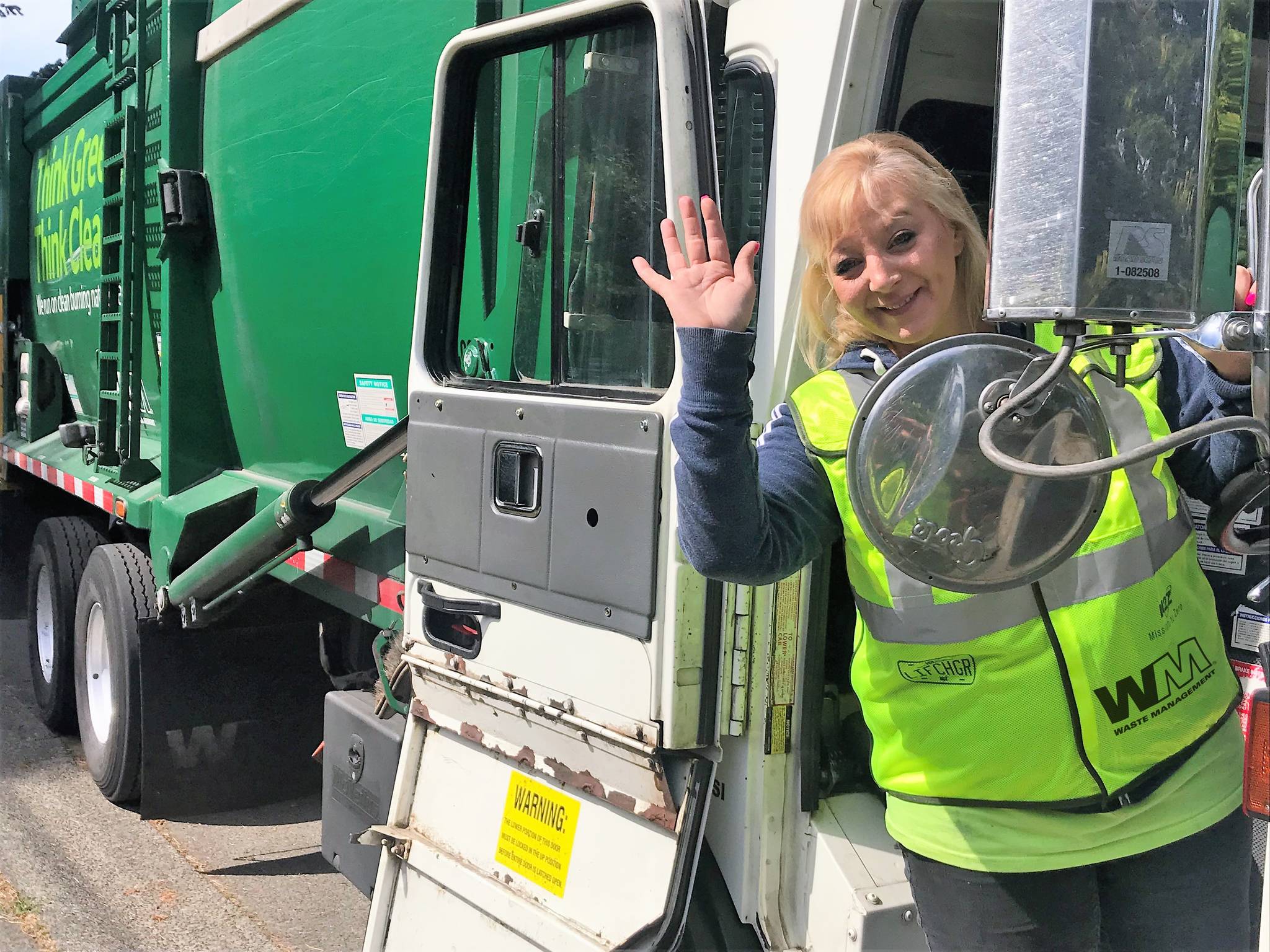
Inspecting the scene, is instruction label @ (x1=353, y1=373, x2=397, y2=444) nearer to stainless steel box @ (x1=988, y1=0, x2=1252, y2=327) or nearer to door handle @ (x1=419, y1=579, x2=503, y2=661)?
door handle @ (x1=419, y1=579, x2=503, y2=661)

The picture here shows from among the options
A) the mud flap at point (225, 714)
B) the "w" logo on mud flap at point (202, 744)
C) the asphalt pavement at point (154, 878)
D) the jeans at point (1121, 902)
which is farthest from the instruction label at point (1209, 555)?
the "w" logo on mud flap at point (202, 744)

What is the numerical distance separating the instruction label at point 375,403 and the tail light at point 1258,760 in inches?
76.1

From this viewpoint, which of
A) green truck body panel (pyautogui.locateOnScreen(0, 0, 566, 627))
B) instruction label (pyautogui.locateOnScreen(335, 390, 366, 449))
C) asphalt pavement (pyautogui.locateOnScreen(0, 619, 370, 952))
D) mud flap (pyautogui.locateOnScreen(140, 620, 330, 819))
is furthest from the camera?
mud flap (pyautogui.locateOnScreen(140, 620, 330, 819))

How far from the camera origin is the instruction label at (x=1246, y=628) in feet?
5.46

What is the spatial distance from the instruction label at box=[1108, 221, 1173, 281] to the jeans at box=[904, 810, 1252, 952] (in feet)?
2.25

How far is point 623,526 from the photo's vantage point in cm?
177

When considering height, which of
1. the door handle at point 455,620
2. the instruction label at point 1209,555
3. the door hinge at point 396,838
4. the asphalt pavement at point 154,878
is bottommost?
the asphalt pavement at point 154,878

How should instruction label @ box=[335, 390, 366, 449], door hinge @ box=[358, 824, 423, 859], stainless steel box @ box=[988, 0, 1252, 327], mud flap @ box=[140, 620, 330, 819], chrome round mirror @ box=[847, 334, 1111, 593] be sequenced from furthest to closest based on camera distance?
mud flap @ box=[140, 620, 330, 819] < instruction label @ box=[335, 390, 366, 449] < door hinge @ box=[358, 824, 423, 859] < chrome round mirror @ box=[847, 334, 1111, 593] < stainless steel box @ box=[988, 0, 1252, 327]

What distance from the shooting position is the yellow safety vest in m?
1.32

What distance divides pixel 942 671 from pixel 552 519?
0.71 meters

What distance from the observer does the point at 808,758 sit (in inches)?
67.5

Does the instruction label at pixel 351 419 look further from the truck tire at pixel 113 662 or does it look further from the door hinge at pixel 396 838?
the truck tire at pixel 113 662

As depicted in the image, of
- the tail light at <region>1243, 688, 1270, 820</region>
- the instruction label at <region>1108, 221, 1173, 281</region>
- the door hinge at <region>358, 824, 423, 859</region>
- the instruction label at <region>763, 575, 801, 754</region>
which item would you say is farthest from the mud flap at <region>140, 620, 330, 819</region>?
the instruction label at <region>1108, 221, 1173, 281</region>

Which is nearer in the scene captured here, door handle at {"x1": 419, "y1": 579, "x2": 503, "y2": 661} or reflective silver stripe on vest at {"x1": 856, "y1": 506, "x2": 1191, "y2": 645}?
reflective silver stripe on vest at {"x1": 856, "y1": 506, "x2": 1191, "y2": 645}
